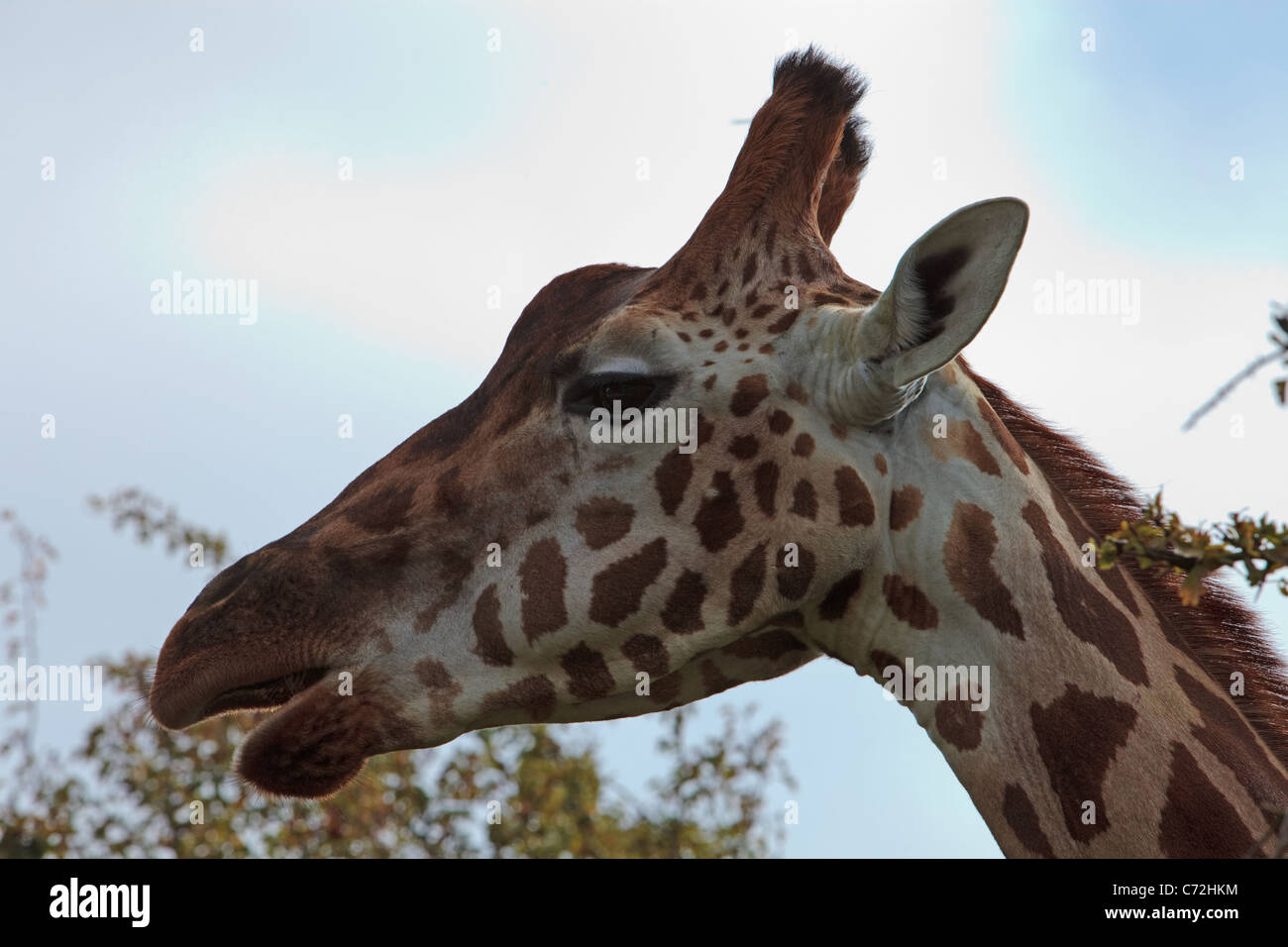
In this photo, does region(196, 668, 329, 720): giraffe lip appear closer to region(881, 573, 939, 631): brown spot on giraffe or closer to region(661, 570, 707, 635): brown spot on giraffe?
region(661, 570, 707, 635): brown spot on giraffe

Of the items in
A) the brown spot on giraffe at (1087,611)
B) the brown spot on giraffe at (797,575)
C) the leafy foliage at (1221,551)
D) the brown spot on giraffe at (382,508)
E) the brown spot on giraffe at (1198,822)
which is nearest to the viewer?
the leafy foliage at (1221,551)

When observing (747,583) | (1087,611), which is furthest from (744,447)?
(1087,611)

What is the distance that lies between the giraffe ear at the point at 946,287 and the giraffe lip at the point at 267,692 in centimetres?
170

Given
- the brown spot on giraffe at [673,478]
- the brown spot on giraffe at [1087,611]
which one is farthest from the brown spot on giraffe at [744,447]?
the brown spot on giraffe at [1087,611]

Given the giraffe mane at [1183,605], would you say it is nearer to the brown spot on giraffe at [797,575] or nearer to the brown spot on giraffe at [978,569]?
the brown spot on giraffe at [978,569]

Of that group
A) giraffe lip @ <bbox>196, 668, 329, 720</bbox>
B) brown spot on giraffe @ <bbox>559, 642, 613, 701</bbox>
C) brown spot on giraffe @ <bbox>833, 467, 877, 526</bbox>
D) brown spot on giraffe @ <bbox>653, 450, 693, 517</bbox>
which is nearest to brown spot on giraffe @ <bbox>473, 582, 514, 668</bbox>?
brown spot on giraffe @ <bbox>559, 642, 613, 701</bbox>

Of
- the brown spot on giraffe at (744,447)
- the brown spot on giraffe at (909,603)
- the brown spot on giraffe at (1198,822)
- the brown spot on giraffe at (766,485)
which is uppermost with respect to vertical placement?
the brown spot on giraffe at (744,447)

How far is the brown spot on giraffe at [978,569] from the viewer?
345 centimetres

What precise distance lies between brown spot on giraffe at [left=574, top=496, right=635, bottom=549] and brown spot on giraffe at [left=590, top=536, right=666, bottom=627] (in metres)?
0.07

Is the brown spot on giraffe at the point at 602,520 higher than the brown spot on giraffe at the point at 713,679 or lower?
higher

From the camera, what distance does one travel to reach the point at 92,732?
27.5ft

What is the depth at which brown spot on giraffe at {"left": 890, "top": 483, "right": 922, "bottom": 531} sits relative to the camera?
358 centimetres
